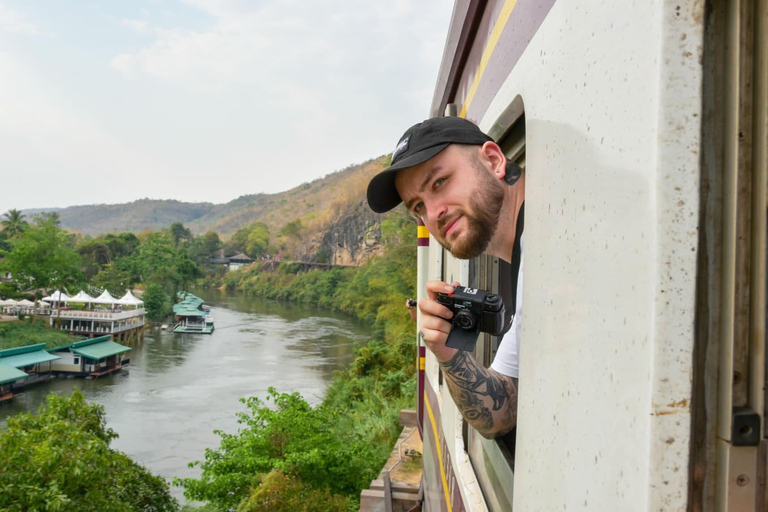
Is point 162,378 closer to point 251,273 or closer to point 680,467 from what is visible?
point 680,467

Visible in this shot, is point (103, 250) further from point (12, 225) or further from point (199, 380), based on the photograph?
point (199, 380)

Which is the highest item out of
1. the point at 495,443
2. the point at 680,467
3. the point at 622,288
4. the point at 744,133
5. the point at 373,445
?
the point at 744,133

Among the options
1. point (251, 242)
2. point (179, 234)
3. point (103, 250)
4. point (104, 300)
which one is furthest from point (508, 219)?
point (179, 234)

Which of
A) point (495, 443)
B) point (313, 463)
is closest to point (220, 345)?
point (313, 463)

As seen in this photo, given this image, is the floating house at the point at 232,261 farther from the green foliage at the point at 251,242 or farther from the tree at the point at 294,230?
the tree at the point at 294,230

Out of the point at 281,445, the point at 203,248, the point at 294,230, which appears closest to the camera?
the point at 281,445

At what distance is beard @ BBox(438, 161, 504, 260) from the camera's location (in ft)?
3.89

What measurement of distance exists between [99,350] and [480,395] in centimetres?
2696

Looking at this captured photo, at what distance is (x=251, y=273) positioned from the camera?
184 feet

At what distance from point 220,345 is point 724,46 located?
30.9 m

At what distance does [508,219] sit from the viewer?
1.22 meters

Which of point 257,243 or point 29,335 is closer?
point 29,335

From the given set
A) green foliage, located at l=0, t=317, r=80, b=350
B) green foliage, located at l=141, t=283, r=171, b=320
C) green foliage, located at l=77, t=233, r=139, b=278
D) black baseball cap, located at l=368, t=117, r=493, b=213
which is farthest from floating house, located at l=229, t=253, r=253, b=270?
black baseball cap, located at l=368, t=117, r=493, b=213

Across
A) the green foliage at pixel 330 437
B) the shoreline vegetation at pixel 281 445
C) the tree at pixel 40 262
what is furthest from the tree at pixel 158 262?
the green foliage at pixel 330 437
